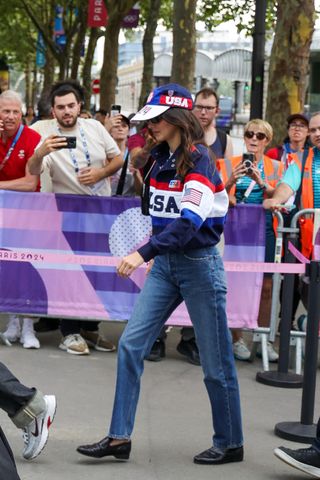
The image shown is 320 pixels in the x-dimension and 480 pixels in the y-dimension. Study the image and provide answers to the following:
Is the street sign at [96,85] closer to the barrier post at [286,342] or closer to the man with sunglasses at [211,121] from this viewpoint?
the man with sunglasses at [211,121]

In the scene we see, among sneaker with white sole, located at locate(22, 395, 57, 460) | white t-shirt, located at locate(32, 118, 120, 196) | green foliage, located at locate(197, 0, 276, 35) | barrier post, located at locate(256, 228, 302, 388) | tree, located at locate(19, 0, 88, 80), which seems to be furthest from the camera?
tree, located at locate(19, 0, 88, 80)

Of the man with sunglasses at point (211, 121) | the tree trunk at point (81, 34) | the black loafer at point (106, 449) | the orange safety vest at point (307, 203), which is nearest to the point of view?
the black loafer at point (106, 449)

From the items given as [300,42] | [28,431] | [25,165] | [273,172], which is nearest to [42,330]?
[25,165]

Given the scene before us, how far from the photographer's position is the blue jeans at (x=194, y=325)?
18.6ft

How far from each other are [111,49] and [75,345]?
2257 cm

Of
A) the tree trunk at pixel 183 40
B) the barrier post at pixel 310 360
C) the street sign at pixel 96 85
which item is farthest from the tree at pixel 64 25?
the barrier post at pixel 310 360

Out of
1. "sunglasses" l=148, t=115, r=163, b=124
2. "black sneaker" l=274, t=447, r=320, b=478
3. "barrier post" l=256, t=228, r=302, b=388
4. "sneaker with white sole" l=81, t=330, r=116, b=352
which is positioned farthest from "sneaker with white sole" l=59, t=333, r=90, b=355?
"sunglasses" l=148, t=115, r=163, b=124

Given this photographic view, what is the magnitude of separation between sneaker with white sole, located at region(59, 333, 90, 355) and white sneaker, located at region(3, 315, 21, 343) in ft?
1.36

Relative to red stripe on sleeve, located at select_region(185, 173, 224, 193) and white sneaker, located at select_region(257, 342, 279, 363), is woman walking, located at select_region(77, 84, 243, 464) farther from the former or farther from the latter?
white sneaker, located at select_region(257, 342, 279, 363)

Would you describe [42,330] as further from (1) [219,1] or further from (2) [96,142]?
(1) [219,1]

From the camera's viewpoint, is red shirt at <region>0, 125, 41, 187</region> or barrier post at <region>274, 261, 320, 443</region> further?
red shirt at <region>0, 125, 41, 187</region>

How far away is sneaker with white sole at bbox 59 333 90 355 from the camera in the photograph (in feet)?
28.3

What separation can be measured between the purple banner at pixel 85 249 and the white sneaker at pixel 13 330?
28 cm

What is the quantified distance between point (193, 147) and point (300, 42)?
8.61 metres
